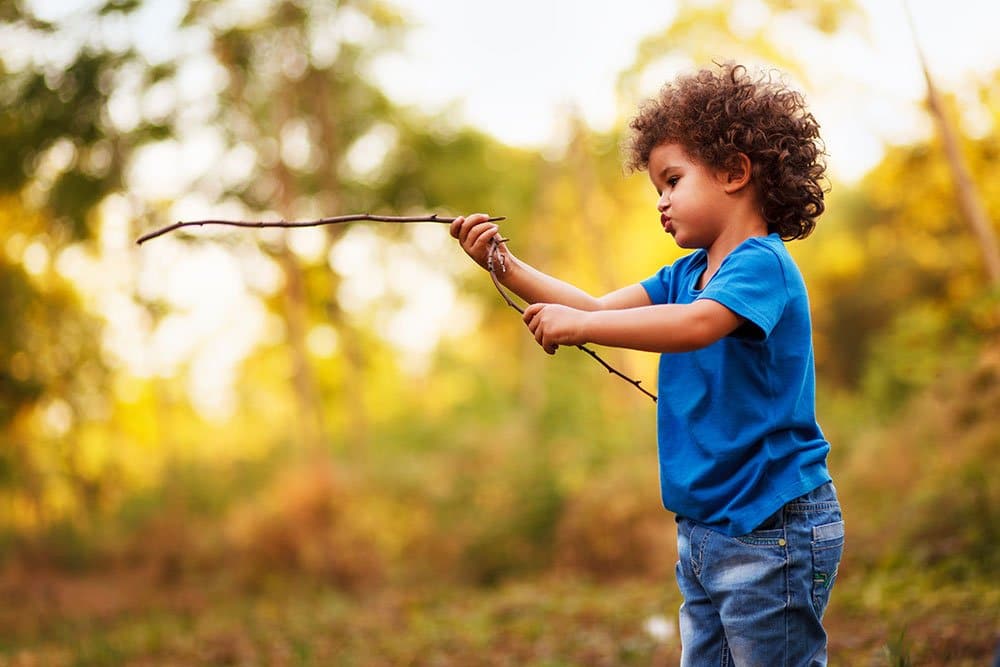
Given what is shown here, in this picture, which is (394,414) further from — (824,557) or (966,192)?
(824,557)

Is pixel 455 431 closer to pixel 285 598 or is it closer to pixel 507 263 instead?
pixel 285 598

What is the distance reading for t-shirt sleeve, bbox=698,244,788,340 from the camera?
75.2 inches

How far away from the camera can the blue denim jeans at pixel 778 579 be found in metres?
2.03

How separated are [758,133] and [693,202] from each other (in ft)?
0.62

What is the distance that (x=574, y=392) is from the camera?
41.7 ft

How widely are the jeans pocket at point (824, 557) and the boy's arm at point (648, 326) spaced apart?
48cm

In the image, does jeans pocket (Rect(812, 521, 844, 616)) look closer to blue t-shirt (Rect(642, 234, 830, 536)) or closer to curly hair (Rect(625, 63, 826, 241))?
→ blue t-shirt (Rect(642, 234, 830, 536))

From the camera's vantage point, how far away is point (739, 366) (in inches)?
80.6

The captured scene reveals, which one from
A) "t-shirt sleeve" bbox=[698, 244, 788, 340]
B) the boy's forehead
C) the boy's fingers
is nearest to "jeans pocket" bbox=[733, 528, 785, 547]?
"t-shirt sleeve" bbox=[698, 244, 788, 340]

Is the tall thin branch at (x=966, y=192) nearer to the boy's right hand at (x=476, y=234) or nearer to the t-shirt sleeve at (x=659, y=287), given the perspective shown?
the t-shirt sleeve at (x=659, y=287)

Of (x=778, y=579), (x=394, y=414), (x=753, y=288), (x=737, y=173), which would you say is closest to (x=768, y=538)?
(x=778, y=579)

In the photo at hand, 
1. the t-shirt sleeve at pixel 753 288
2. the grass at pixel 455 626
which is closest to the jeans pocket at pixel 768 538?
the t-shirt sleeve at pixel 753 288

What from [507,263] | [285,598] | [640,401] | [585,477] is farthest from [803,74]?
[507,263]

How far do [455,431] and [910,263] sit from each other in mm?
7950
